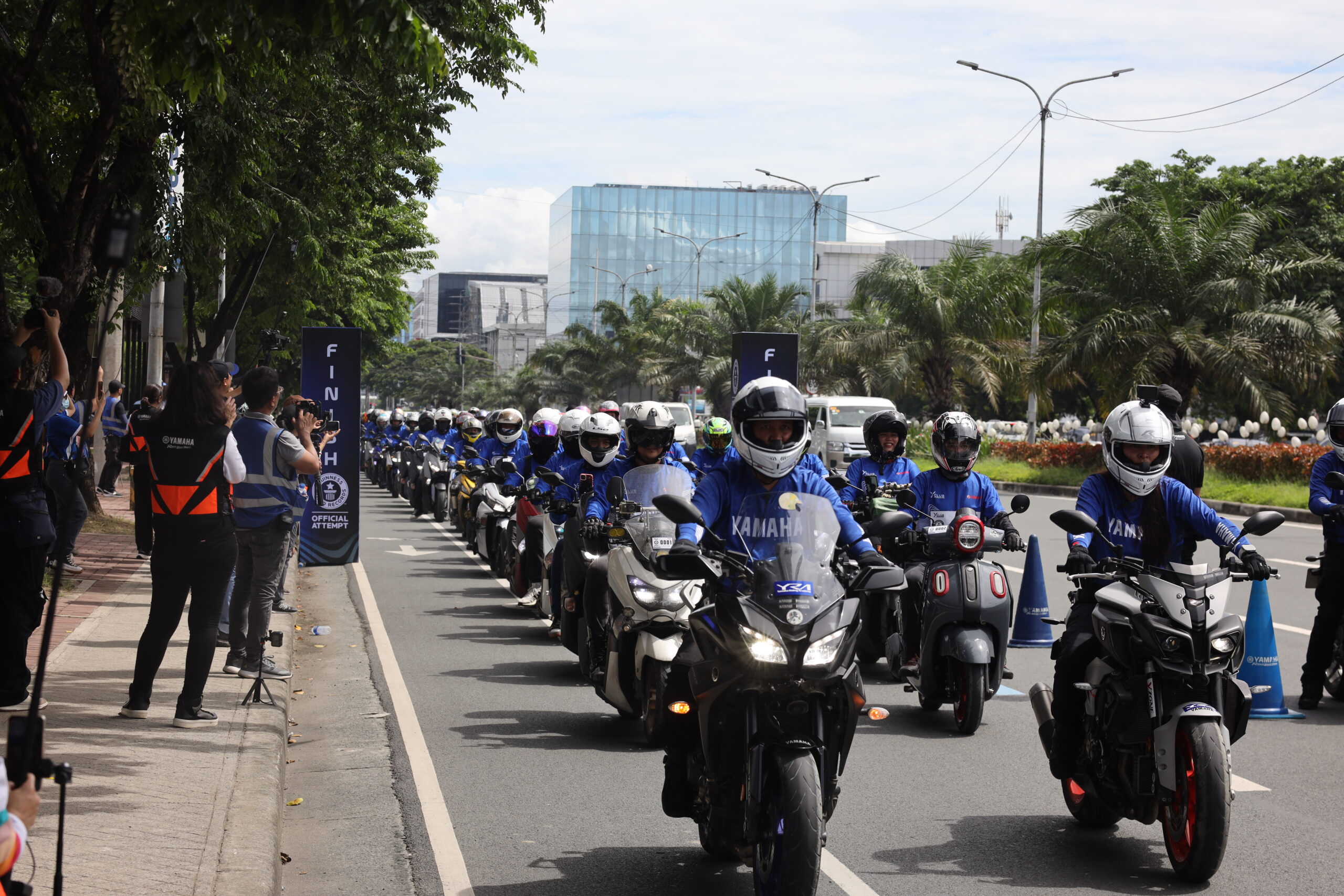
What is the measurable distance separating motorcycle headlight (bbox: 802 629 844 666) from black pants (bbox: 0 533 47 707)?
468cm

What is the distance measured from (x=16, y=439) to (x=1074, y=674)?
17.1 feet

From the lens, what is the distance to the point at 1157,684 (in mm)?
5348

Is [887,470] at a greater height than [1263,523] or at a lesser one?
lesser

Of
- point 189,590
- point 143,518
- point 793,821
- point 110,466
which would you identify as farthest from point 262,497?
point 110,466

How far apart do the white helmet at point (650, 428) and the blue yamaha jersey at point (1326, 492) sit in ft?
12.8

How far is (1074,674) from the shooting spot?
5883mm

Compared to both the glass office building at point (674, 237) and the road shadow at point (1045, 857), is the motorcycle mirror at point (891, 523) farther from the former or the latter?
the glass office building at point (674, 237)

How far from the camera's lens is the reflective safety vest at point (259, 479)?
332 inches

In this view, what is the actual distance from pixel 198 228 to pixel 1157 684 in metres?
12.2

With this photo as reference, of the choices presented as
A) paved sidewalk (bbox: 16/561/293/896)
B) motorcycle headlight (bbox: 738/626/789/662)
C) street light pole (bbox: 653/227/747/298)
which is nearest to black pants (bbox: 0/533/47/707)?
paved sidewalk (bbox: 16/561/293/896)

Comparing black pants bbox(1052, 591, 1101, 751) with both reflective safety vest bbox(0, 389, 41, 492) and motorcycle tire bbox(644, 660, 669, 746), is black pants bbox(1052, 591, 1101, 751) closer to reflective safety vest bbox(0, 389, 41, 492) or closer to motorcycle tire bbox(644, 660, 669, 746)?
motorcycle tire bbox(644, 660, 669, 746)

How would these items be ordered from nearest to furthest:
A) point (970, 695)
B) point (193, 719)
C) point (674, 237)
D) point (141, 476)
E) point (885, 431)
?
point (193, 719)
point (970, 695)
point (885, 431)
point (141, 476)
point (674, 237)

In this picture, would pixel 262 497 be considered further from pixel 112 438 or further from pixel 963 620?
pixel 112 438

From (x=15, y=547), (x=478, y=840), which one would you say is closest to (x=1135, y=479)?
(x=478, y=840)
